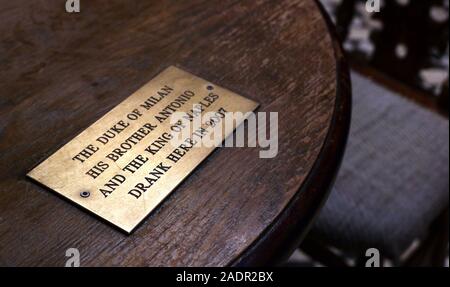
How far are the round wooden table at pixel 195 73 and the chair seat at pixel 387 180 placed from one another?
0.41 metres

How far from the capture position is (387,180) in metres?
1.34

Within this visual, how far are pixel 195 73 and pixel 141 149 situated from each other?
193mm

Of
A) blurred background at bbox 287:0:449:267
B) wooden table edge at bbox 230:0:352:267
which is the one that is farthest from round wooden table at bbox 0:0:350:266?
blurred background at bbox 287:0:449:267

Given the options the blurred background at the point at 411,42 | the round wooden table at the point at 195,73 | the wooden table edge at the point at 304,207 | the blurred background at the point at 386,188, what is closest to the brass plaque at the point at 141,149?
the round wooden table at the point at 195,73

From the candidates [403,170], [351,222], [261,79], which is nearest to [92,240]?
[261,79]

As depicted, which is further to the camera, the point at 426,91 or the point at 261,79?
the point at 426,91

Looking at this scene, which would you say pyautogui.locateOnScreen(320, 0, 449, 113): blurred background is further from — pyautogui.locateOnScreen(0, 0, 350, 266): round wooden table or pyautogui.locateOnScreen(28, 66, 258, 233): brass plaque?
pyautogui.locateOnScreen(28, 66, 258, 233): brass plaque

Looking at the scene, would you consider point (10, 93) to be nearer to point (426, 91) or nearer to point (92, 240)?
point (92, 240)

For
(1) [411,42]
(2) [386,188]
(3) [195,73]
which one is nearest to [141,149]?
(3) [195,73]

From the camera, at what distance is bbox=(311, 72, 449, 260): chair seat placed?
4.18 ft

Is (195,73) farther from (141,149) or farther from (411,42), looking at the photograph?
(411,42)

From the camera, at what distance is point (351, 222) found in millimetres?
1276
